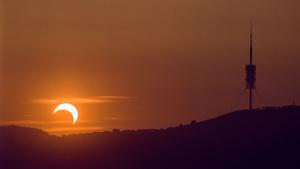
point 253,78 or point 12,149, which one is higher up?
point 253,78

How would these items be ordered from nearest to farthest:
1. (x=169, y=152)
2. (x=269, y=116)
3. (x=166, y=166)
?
(x=166, y=166) → (x=169, y=152) → (x=269, y=116)

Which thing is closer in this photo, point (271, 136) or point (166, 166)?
point (166, 166)

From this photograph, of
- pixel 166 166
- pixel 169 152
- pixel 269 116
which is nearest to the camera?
pixel 166 166

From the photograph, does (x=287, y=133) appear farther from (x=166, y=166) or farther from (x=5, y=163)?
(x=5, y=163)

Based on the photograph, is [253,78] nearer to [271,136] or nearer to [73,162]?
[271,136]

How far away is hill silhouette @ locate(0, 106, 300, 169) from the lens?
7244 centimetres

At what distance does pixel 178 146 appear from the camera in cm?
7750

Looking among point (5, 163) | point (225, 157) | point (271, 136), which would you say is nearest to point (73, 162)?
point (5, 163)

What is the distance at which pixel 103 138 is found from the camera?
265ft

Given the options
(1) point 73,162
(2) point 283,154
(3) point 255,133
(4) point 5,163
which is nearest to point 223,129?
(3) point 255,133

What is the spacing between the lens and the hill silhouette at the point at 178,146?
238 ft

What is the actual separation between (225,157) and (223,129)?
7553 millimetres

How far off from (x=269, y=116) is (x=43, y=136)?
21945 mm

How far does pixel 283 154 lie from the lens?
7250 centimetres
